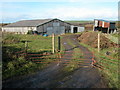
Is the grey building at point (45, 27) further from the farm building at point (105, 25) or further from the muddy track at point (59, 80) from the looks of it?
the muddy track at point (59, 80)

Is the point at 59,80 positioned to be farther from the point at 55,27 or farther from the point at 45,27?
the point at 55,27

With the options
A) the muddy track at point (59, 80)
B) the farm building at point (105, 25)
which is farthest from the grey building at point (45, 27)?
the muddy track at point (59, 80)

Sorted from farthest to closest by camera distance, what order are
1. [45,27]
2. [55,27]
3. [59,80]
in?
[55,27] → [45,27] → [59,80]

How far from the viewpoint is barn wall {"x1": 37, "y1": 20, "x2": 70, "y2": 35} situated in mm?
34237

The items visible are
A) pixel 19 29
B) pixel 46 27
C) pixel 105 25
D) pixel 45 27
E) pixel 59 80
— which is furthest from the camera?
pixel 19 29

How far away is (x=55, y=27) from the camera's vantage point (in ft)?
119

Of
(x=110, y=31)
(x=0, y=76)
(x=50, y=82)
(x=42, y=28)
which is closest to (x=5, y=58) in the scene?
(x=0, y=76)

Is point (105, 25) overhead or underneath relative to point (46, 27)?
overhead

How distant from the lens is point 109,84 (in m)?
6.46

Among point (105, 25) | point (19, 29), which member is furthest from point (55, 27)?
point (105, 25)

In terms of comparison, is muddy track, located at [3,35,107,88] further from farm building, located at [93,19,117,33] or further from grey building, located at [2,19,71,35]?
farm building, located at [93,19,117,33]

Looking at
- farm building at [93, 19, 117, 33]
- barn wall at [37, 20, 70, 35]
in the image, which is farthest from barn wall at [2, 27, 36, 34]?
farm building at [93, 19, 117, 33]

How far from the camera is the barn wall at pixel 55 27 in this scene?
34237 mm

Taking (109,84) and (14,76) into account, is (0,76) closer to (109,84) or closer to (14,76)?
(14,76)
